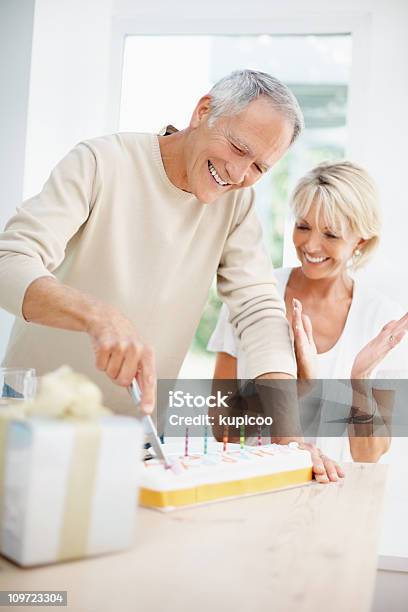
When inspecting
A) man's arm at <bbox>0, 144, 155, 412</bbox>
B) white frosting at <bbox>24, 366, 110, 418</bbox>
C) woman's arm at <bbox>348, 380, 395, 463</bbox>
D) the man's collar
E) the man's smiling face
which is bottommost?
woman's arm at <bbox>348, 380, 395, 463</bbox>

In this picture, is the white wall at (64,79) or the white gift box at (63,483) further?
the white wall at (64,79)

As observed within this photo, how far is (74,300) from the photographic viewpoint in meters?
1.12

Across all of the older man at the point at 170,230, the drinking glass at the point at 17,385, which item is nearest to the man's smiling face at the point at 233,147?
the older man at the point at 170,230

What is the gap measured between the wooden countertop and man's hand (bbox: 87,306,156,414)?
170mm

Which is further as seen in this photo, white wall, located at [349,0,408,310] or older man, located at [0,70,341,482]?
white wall, located at [349,0,408,310]

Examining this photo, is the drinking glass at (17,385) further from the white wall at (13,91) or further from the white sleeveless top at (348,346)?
the white wall at (13,91)

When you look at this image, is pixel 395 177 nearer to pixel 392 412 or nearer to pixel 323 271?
pixel 323 271

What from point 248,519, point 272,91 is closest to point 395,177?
point 272,91

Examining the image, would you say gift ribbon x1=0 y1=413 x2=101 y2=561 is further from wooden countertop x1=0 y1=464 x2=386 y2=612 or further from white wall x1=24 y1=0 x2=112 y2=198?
white wall x1=24 y1=0 x2=112 y2=198

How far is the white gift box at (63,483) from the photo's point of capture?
0.69m

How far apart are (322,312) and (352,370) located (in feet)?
0.66

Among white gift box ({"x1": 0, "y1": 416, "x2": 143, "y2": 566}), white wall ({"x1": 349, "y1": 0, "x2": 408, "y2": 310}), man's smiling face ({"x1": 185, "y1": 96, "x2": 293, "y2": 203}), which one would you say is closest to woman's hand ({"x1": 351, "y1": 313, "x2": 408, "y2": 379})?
white wall ({"x1": 349, "y1": 0, "x2": 408, "y2": 310})

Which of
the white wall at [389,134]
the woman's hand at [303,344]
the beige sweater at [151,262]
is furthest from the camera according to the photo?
the white wall at [389,134]

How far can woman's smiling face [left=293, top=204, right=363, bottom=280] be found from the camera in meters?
2.30
